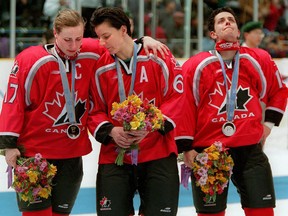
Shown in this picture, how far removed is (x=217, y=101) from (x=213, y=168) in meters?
0.38

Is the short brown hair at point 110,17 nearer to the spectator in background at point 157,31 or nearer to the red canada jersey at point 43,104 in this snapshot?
the red canada jersey at point 43,104

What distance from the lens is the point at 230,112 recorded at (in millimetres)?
4332

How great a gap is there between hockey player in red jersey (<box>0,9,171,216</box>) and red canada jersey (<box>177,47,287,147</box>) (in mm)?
335

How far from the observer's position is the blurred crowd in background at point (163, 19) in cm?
966

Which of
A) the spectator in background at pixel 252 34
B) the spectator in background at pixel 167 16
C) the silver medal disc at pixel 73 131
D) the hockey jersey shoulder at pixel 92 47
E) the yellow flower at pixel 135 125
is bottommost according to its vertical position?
the silver medal disc at pixel 73 131

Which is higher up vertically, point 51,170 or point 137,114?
point 137,114

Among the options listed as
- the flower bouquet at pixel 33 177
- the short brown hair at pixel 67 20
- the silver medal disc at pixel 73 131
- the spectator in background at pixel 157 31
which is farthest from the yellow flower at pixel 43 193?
the spectator in background at pixel 157 31

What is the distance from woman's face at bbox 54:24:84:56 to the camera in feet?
13.3

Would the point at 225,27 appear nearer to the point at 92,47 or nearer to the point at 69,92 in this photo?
the point at 92,47

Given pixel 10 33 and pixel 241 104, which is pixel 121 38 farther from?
pixel 10 33

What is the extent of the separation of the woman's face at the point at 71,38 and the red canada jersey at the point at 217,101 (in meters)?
0.66

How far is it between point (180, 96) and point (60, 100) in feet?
2.14

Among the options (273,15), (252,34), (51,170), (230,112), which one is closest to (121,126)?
(51,170)

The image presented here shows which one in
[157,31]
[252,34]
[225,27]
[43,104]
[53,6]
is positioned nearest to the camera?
[43,104]
